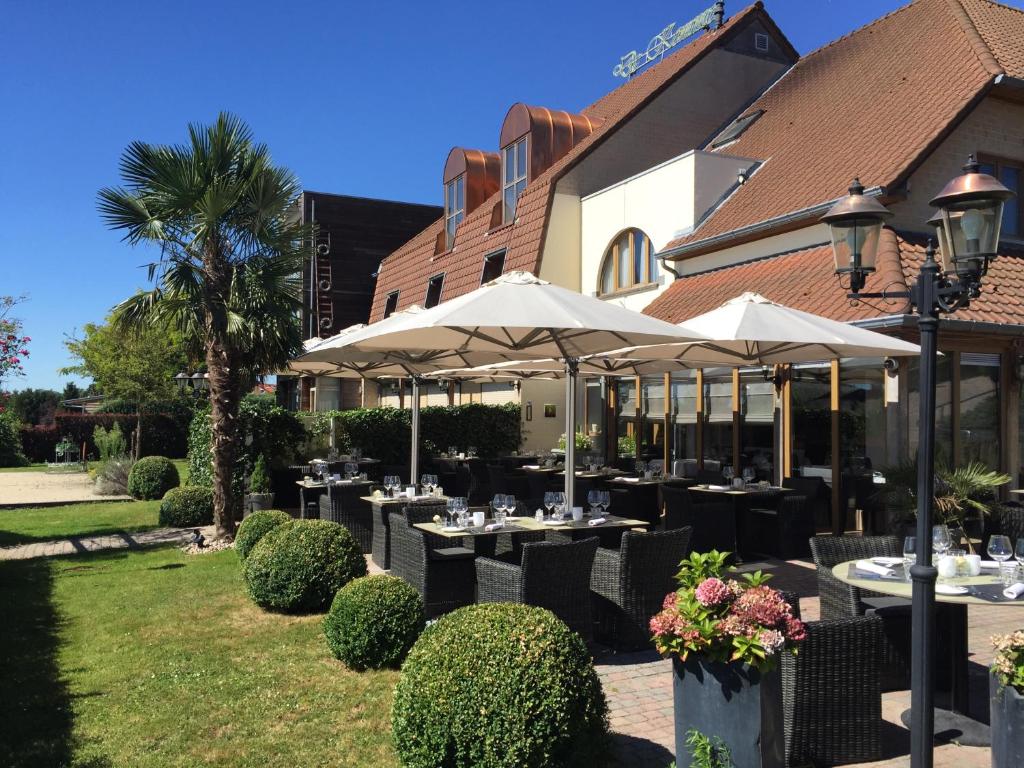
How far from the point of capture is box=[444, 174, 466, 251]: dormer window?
24516mm

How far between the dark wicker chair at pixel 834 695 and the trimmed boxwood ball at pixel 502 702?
1.04 meters

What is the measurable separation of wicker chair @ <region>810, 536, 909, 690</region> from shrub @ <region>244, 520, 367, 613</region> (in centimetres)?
438

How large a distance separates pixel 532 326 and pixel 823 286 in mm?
6761

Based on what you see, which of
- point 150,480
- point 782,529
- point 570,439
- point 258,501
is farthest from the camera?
point 150,480

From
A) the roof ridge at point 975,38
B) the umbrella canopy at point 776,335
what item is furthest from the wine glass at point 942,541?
the roof ridge at point 975,38

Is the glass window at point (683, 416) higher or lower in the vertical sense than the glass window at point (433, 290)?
lower

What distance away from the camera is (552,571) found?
6.17 meters

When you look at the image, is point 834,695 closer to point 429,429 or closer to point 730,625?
point 730,625

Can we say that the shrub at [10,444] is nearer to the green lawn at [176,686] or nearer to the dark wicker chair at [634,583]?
the green lawn at [176,686]

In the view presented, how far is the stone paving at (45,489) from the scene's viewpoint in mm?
19250

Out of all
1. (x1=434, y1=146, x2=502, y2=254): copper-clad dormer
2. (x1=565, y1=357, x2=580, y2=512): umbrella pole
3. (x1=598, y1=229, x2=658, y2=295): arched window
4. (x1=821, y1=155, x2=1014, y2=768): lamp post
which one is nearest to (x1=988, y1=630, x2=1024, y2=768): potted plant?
(x1=821, y1=155, x2=1014, y2=768): lamp post

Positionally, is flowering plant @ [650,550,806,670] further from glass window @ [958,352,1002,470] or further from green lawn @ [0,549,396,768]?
glass window @ [958,352,1002,470]

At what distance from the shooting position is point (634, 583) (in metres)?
6.43

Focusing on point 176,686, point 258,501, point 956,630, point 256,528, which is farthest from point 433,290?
point 956,630
